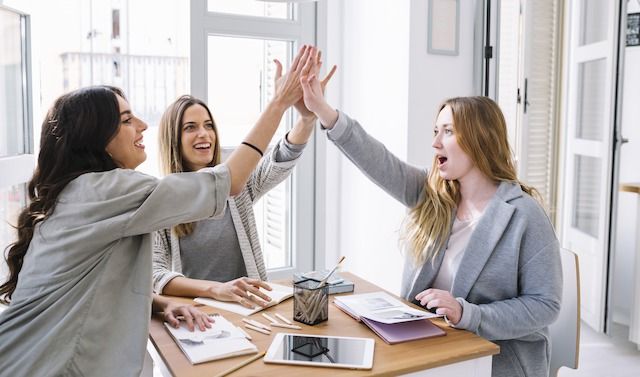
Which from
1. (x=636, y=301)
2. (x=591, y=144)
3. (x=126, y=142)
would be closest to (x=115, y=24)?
(x=126, y=142)

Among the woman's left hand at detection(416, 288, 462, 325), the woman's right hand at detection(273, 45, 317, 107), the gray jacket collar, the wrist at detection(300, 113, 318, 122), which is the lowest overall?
the woman's left hand at detection(416, 288, 462, 325)

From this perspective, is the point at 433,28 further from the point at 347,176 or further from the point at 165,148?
the point at 165,148

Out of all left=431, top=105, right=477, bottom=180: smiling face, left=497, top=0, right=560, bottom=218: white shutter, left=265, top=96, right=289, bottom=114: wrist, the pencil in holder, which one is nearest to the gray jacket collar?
left=431, top=105, right=477, bottom=180: smiling face

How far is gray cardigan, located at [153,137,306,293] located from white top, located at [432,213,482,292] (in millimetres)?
629

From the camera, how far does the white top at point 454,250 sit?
69.6 inches

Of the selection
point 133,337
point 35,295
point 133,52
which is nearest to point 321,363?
point 133,337

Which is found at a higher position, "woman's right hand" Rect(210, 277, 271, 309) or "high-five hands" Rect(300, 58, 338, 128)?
"high-five hands" Rect(300, 58, 338, 128)

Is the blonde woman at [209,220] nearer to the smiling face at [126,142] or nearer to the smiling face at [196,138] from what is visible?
the smiling face at [196,138]

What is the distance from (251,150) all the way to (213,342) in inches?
Answer: 18.5

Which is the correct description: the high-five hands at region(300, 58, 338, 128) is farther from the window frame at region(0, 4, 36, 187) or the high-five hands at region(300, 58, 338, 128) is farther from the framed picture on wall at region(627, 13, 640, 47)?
the framed picture on wall at region(627, 13, 640, 47)

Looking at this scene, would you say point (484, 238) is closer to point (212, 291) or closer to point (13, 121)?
point (212, 291)

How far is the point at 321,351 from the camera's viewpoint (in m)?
1.33

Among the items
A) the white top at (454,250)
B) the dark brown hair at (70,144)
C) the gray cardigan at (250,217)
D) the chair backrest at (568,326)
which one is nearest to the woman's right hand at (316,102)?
the gray cardigan at (250,217)

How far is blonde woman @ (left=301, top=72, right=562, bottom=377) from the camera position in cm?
158
